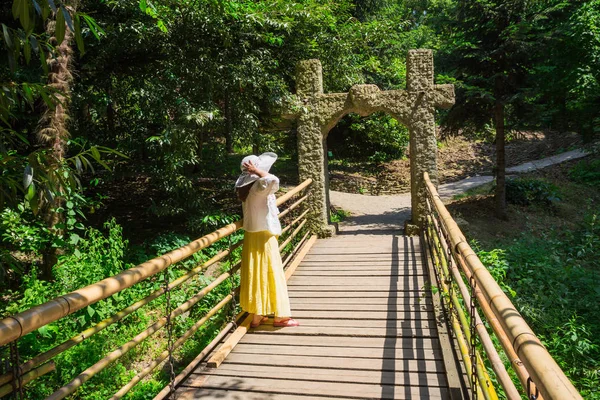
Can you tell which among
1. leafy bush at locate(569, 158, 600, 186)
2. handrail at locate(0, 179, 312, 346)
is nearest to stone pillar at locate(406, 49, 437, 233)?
handrail at locate(0, 179, 312, 346)

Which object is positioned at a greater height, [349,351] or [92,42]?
[92,42]

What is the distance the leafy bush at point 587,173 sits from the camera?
16328mm

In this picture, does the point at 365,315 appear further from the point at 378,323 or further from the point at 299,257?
the point at 299,257

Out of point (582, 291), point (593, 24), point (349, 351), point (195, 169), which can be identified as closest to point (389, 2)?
point (593, 24)

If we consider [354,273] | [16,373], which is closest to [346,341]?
[354,273]

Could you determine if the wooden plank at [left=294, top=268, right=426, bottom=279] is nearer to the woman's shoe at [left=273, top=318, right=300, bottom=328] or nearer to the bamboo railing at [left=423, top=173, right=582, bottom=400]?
the woman's shoe at [left=273, top=318, right=300, bottom=328]

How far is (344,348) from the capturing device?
3990 millimetres

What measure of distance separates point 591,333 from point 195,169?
915cm

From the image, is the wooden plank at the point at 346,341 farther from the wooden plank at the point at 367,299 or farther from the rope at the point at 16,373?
the rope at the point at 16,373

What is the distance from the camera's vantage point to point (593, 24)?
10852 millimetres

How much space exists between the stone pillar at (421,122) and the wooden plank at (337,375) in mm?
4905

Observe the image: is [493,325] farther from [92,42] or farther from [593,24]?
[593,24]

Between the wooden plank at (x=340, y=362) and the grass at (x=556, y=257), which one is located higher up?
the wooden plank at (x=340, y=362)

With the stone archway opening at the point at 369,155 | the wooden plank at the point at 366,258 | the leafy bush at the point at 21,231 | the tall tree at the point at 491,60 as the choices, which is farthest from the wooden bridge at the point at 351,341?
the stone archway opening at the point at 369,155
